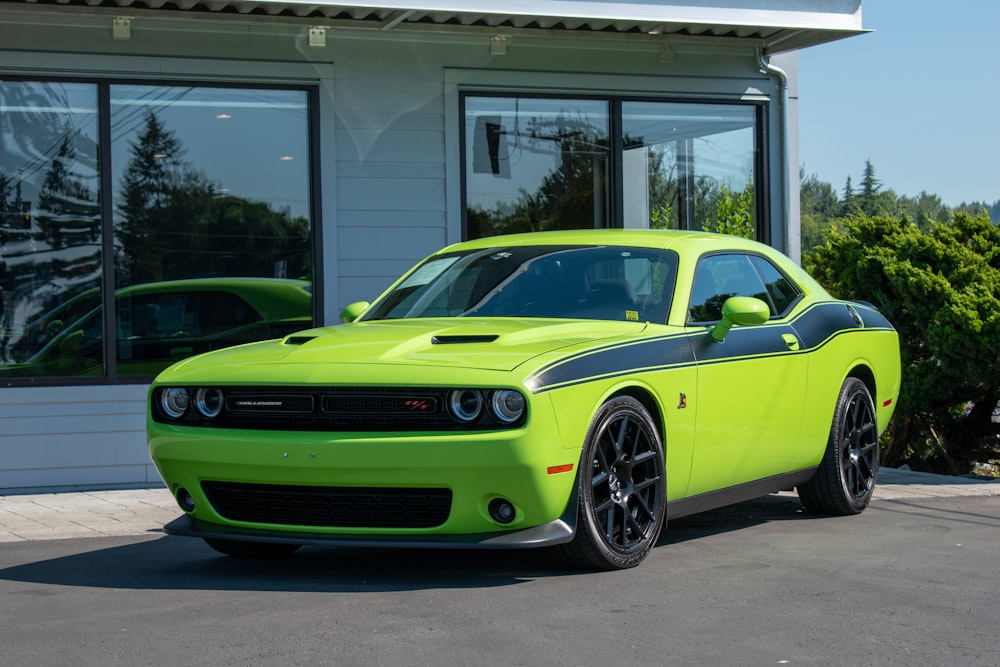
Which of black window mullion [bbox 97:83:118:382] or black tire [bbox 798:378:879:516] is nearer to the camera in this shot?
black tire [bbox 798:378:879:516]

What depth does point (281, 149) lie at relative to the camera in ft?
34.7

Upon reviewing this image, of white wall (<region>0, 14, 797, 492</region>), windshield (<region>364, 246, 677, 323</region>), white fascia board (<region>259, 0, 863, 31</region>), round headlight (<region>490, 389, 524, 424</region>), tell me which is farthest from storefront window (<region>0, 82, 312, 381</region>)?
round headlight (<region>490, 389, 524, 424</region>)

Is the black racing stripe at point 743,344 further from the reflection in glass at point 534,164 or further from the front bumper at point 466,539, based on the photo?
the reflection in glass at point 534,164

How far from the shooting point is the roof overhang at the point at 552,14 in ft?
31.4

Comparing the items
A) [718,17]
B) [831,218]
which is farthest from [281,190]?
[831,218]

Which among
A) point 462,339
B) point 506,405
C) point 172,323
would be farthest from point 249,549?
point 172,323

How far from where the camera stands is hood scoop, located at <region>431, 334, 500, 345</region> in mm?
5891

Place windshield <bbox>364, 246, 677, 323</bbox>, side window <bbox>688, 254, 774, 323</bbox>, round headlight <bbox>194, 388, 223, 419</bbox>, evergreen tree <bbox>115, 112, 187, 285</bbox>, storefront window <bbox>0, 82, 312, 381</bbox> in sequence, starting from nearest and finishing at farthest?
round headlight <bbox>194, 388, 223, 419</bbox>, windshield <bbox>364, 246, 677, 323</bbox>, side window <bbox>688, 254, 774, 323</bbox>, storefront window <bbox>0, 82, 312, 381</bbox>, evergreen tree <bbox>115, 112, 187, 285</bbox>

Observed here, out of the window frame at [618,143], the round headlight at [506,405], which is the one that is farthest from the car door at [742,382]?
the window frame at [618,143]

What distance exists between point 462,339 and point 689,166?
21.3 feet

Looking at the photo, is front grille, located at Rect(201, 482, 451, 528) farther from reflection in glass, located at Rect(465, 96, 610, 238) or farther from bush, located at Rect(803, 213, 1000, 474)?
bush, located at Rect(803, 213, 1000, 474)

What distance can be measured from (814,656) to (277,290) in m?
6.80

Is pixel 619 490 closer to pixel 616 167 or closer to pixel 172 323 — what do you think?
pixel 172 323

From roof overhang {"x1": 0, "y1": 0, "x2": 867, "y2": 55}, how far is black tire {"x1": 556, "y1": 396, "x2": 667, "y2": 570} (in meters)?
4.53
